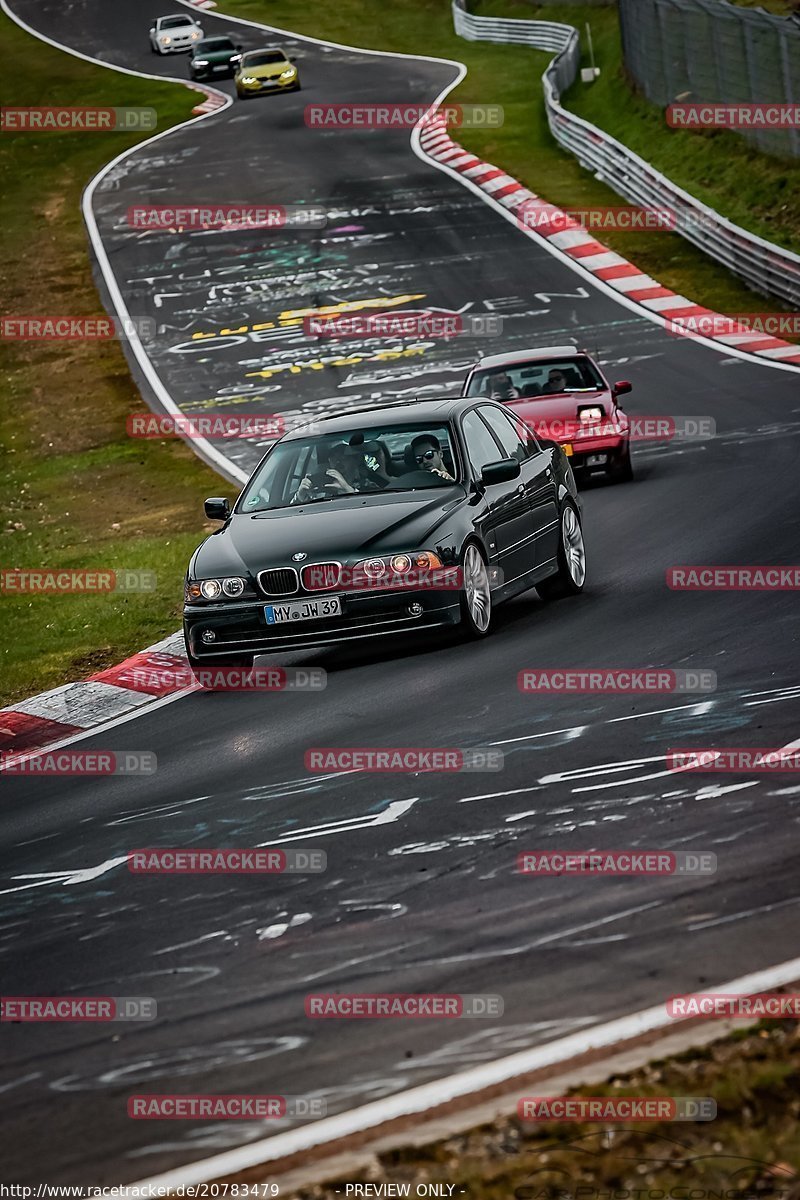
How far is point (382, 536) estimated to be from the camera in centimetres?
1169

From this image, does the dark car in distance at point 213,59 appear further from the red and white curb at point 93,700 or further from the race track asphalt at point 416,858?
the red and white curb at point 93,700

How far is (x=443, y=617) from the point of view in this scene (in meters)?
11.6

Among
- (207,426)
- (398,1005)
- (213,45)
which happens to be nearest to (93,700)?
(398,1005)

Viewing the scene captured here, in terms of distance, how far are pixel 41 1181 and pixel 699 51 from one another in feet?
111

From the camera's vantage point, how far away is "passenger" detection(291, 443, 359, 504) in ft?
41.2

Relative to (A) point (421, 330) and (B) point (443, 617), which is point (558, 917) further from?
(A) point (421, 330)

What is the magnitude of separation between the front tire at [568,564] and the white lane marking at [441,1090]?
796cm

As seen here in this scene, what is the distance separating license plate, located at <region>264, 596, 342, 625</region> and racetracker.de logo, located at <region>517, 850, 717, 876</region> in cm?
456

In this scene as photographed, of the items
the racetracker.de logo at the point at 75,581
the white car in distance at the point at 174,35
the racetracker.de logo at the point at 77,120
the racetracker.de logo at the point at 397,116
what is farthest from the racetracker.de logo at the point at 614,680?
the white car in distance at the point at 174,35

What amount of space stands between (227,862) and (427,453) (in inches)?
216

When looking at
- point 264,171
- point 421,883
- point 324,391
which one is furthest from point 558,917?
point 264,171

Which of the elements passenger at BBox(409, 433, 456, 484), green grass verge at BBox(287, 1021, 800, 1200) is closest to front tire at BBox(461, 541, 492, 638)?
passenger at BBox(409, 433, 456, 484)

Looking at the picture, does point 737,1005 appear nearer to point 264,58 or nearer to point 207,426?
point 207,426

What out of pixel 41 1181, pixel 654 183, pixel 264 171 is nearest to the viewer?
pixel 41 1181
